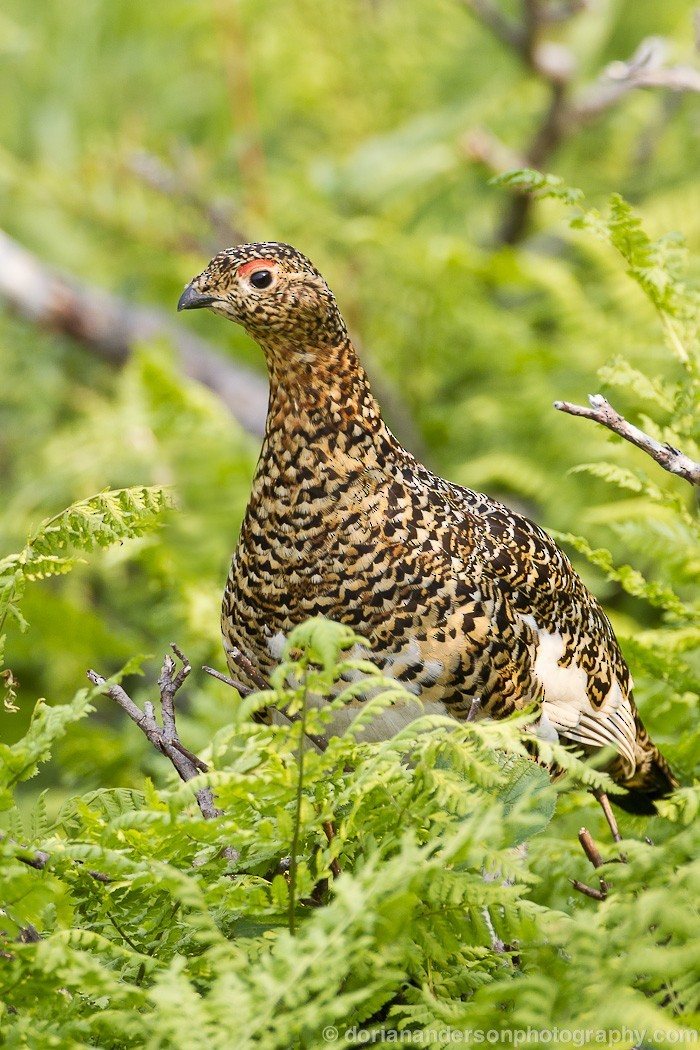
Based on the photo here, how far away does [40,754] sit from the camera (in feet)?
5.73

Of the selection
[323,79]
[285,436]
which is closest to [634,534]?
[285,436]

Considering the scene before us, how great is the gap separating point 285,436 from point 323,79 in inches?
233

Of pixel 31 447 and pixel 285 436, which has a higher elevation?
pixel 31 447

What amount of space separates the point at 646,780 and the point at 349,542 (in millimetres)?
1094

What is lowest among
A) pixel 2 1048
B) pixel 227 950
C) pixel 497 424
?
pixel 2 1048

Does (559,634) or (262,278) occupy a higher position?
(262,278)

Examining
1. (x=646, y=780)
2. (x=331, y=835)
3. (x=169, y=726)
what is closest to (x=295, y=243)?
(x=646, y=780)

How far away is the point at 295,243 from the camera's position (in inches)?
270

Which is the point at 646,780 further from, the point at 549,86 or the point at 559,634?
the point at 549,86

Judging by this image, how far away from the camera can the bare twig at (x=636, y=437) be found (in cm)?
209

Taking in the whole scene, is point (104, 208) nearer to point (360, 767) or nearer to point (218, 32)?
point (218, 32)

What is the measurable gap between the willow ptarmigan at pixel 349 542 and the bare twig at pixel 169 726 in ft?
1.42

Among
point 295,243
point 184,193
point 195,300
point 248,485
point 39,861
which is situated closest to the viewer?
point 39,861

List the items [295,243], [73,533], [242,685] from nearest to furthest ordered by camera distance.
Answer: [73,533]
[242,685]
[295,243]
